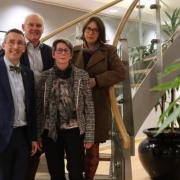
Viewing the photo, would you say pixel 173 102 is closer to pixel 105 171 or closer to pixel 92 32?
pixel 92 32

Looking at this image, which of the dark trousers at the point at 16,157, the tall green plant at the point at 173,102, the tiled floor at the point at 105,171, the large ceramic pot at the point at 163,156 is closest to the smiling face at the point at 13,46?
the dark trousers at the point at 16,157

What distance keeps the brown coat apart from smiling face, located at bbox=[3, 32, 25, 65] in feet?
1.62

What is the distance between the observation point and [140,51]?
366cm

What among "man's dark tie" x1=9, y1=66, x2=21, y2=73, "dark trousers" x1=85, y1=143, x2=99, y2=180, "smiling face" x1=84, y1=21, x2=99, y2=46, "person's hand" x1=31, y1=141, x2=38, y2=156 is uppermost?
"smiling face" x1=84, y1=21, x2=99, y2=46

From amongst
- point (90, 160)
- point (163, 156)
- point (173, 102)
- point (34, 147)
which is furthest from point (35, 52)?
point (163, 156)

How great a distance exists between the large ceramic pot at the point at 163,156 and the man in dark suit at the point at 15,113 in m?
1.81

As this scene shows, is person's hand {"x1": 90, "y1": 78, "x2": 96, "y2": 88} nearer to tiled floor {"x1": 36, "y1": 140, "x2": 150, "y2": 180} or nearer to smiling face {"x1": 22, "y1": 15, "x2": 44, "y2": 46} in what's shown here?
smiling face {"x1": 22, "y1": 15, "x2": 44, "y2": 46}

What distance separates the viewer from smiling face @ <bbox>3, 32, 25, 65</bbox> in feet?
6.40

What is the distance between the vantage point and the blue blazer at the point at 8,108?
1.85m

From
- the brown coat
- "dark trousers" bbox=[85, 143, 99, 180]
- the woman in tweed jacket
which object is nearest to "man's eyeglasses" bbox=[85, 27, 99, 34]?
the brown coat

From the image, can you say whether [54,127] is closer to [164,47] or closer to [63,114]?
[63,114]

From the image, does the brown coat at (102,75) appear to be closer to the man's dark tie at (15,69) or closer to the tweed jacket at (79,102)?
the tweed jacket at (79,102)

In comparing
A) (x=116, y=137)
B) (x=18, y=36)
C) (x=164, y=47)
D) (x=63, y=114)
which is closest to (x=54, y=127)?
(x=63, y=114)

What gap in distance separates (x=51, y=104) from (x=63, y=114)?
0.10 m
